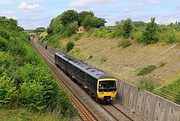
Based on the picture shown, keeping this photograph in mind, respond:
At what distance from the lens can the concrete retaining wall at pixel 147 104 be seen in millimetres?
22575

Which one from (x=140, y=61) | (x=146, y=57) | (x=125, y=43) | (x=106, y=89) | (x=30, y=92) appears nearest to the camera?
(x=30, y=92)

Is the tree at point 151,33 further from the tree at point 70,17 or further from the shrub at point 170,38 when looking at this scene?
the tree at point 70,17

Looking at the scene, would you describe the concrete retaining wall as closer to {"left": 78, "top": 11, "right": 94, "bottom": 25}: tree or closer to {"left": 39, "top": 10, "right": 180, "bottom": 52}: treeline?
{"left": 39, "top": 10, "right": 180, "bottom": 52}: treeline

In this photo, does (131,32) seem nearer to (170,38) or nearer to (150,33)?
(150,33)

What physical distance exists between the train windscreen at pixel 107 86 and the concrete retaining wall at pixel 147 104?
114cm

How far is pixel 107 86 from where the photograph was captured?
3095 centimetres

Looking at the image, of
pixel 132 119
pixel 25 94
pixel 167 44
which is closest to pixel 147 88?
pixel 132 119

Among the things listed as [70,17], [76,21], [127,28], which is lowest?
[127,28]

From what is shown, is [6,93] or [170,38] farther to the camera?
[170,38]

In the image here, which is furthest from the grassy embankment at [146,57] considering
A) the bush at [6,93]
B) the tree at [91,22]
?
the tree at [91,22]

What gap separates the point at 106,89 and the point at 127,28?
114 feet

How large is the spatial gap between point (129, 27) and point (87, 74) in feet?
103

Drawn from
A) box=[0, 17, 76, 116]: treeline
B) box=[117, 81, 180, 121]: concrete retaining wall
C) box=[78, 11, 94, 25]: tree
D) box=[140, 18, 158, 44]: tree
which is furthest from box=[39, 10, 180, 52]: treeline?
box=[0, 17, 76, 116]: treeline

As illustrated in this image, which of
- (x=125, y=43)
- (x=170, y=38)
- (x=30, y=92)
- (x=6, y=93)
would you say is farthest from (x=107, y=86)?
(x=125, y=43)
